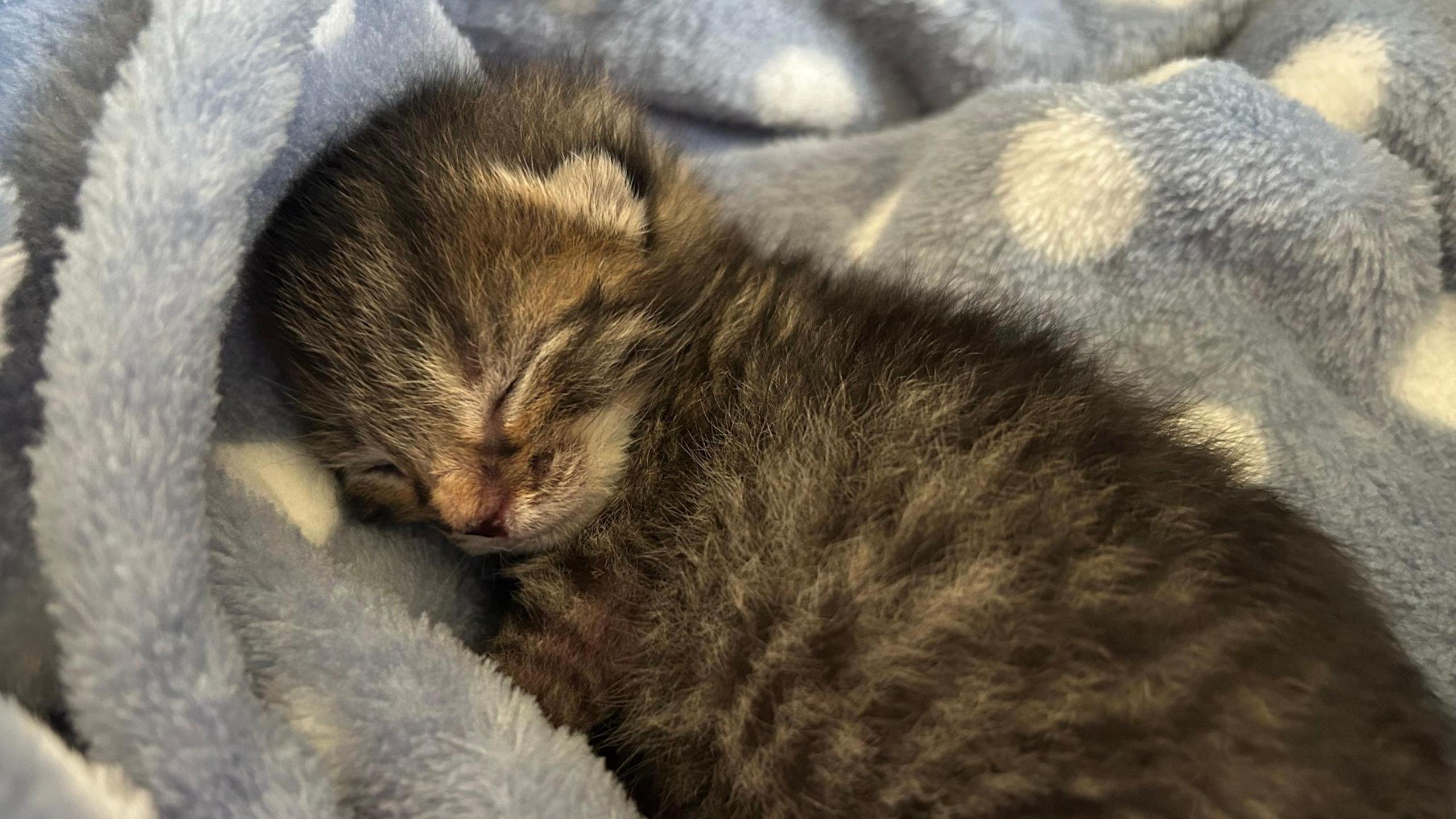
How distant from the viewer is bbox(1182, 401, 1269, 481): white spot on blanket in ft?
3.19

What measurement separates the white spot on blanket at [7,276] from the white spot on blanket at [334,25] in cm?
33

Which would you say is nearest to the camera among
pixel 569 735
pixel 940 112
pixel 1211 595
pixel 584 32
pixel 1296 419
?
pixel 1211 595

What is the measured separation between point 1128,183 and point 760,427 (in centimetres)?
62

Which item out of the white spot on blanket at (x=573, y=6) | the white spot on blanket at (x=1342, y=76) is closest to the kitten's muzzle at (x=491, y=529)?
the white spot on blanket at (x=573, y=6)

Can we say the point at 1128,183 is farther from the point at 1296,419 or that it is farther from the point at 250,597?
the point at 250,597

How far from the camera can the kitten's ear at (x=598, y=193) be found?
939 millimetres

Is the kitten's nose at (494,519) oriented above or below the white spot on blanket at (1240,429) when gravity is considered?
below

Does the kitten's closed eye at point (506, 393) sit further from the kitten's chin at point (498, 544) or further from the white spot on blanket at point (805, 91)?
the white spot on blanket at point (805, 91)

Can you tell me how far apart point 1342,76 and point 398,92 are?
3.92ft

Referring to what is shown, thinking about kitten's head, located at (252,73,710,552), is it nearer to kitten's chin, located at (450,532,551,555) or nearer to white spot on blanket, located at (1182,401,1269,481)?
kitten's chin, located at (450,532,551,555)

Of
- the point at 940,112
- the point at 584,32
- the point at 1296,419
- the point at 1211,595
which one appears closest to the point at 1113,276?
the point at 1296,419

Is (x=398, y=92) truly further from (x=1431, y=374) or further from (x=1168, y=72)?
(x=1431, y=374)

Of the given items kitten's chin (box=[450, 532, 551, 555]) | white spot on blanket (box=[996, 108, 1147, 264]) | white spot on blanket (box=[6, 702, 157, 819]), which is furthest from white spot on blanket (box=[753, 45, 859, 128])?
white spot on blanket (box=[6, 702, 157, 819])

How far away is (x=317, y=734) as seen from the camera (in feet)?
2.26
